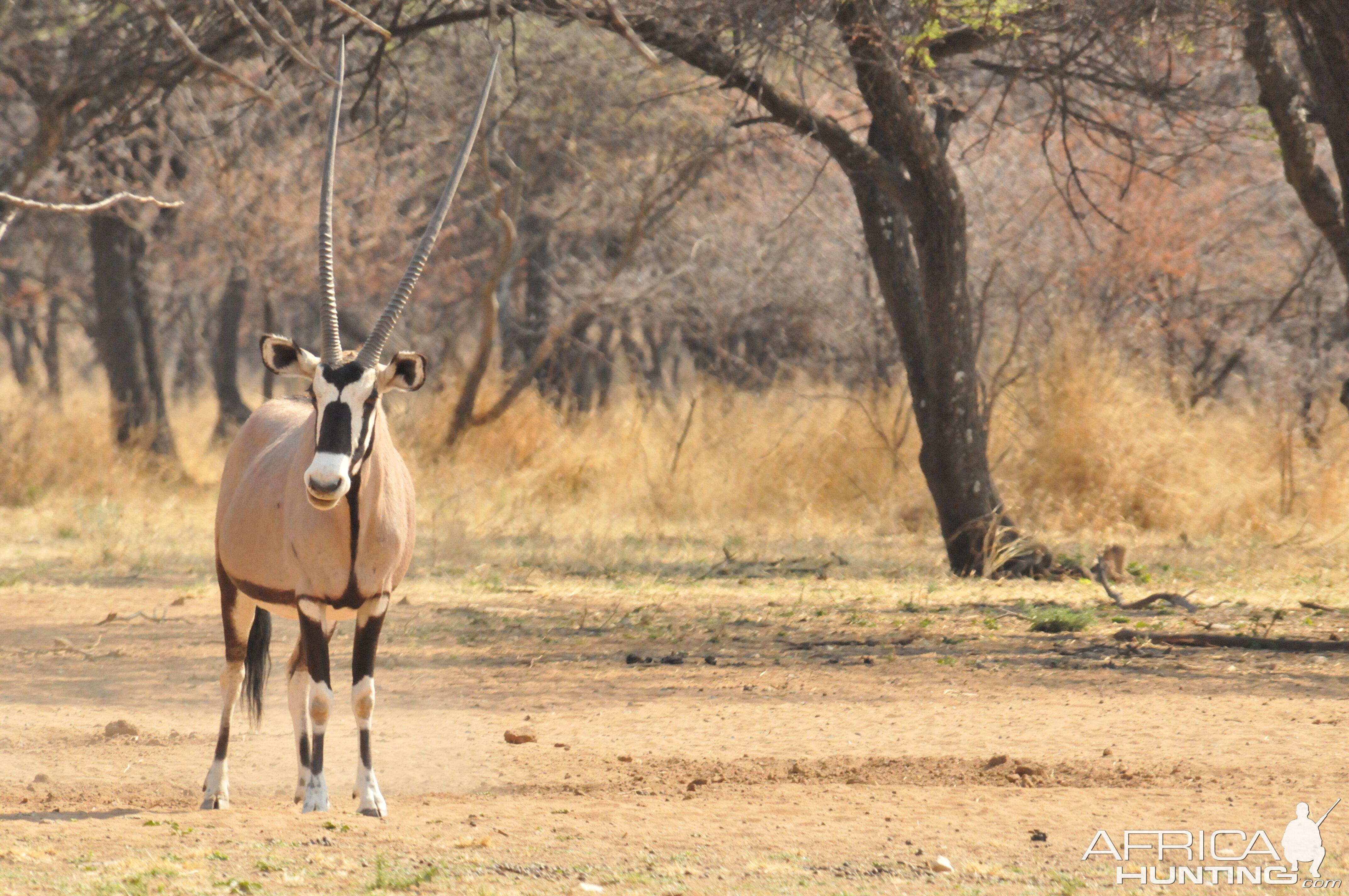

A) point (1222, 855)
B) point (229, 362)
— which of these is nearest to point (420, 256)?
point (1222, 855)

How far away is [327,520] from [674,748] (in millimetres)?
1804

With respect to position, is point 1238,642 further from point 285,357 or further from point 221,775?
point 285,357

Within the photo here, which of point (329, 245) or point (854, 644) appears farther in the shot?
point (854, 644)

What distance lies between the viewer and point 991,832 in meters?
4.46

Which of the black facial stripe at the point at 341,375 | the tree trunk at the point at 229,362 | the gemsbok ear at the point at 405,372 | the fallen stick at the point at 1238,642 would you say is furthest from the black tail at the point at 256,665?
the tree trunk at the point at 229,362

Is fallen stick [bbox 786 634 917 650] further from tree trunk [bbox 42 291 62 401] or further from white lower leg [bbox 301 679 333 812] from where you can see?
tree trunk [bbox 42 291 62 401]

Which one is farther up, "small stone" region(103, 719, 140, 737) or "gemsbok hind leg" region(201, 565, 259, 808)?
"gemsbok hind leg" region(201, 565, 259, 808)

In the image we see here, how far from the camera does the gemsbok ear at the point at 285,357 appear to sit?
4.80 metres

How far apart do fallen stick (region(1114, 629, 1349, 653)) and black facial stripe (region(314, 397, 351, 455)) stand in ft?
16.3

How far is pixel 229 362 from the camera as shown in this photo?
22.1 metres

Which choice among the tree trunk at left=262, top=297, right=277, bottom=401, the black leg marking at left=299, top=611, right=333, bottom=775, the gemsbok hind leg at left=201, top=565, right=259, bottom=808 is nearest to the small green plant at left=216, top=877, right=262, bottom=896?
the black leg marking at left=299, top=611, right=333, bottom=775

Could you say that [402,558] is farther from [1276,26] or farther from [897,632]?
[1276,26]

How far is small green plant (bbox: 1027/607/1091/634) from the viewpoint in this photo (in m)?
8.68

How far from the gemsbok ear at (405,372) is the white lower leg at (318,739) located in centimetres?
98
